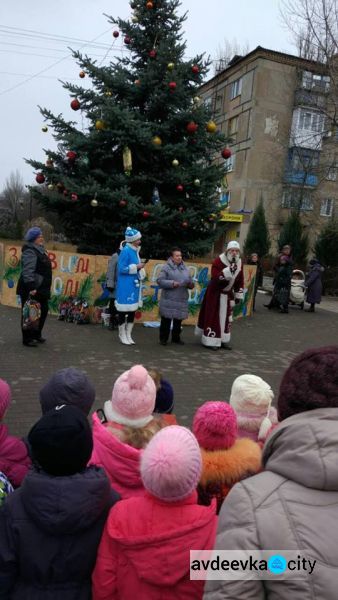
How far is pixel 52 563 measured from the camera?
1.75 metres

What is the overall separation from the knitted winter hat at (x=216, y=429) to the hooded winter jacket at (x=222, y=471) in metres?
0.04

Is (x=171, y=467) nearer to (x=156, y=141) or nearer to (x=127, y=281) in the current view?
(x=127, y=281)

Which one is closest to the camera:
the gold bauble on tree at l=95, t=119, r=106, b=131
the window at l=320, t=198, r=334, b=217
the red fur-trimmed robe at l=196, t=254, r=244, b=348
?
the red fur-trimmed robe at l=196, t=254, r=244, b=348

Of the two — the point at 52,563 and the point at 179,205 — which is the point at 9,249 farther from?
the point at 52,563

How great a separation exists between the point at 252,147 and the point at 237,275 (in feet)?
93.9

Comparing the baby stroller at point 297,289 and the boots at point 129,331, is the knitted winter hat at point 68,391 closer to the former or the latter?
the boots at point 129,331

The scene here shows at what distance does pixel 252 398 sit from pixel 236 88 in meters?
38.1

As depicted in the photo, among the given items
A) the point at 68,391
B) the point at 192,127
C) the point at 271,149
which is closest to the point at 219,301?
the point at 192,127

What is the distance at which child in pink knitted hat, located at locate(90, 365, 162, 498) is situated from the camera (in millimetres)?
2328

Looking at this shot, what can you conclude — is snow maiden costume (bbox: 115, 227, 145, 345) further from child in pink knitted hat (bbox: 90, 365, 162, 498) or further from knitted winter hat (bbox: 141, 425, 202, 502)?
knitted winter hat (bbox: 141, 425, 202, 502)

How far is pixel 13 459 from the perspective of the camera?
252 centimetres

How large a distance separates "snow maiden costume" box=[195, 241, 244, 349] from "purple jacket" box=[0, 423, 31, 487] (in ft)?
20.5

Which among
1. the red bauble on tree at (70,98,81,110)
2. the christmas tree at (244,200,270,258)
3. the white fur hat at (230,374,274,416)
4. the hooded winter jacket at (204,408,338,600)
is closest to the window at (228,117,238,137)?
the christmas tree at (244,200,270,258)

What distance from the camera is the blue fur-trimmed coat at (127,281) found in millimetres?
8273
